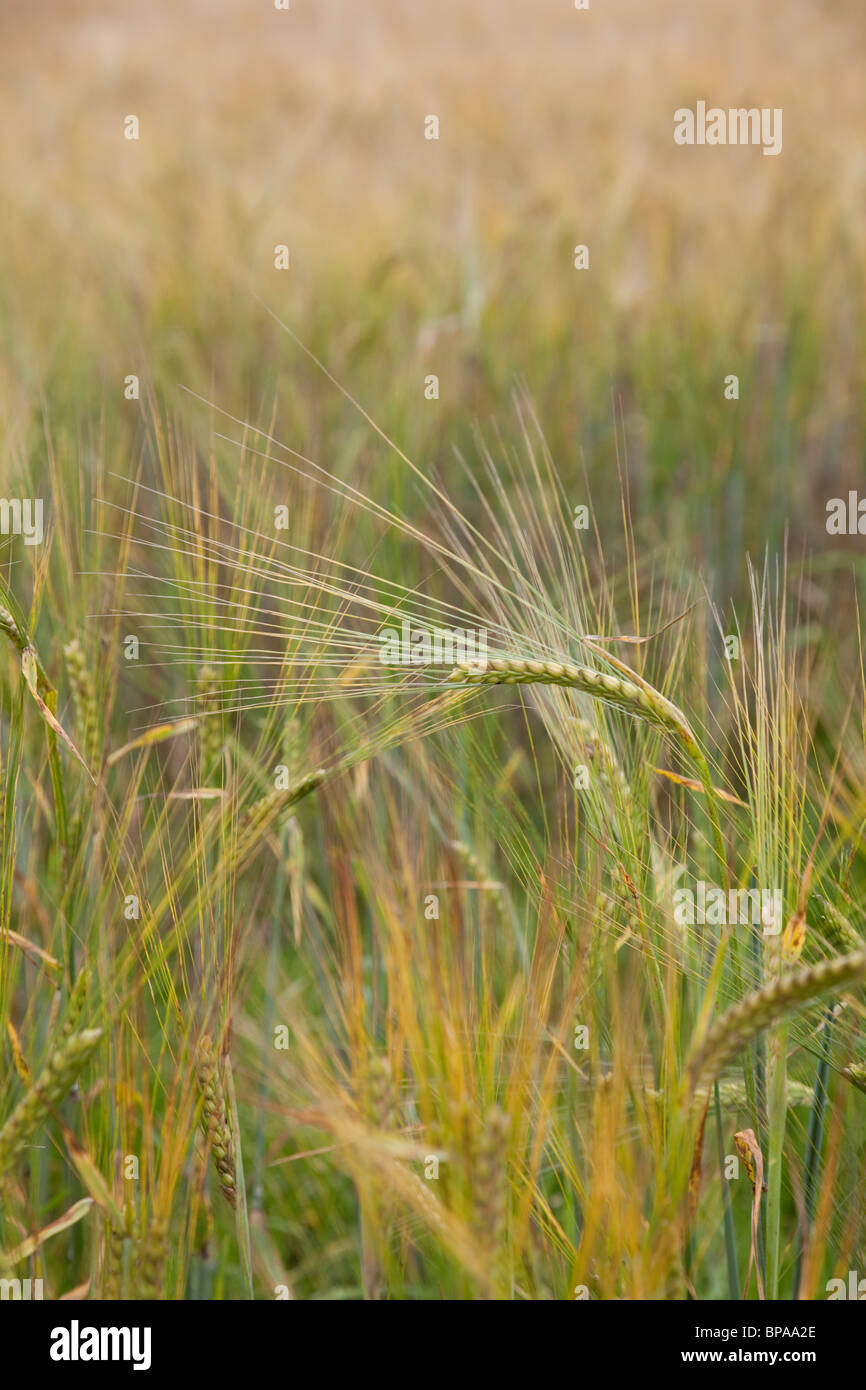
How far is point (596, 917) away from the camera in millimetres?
544

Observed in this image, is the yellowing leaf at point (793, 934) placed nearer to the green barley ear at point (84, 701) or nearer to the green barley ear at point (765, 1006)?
the green barley ear at point (765, 1006)

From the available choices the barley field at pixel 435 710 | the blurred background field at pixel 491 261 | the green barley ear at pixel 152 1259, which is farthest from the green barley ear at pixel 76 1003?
the blurred background field at pixel 491 261

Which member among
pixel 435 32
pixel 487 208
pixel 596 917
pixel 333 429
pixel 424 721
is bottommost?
pixel 596 917

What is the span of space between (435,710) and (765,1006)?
25 cm

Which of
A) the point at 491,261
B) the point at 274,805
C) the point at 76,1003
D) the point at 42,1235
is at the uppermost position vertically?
the point at 491,261

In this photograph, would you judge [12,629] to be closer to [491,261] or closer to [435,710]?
[435,710]

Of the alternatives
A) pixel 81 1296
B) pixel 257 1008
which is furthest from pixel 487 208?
pixel 81 1296

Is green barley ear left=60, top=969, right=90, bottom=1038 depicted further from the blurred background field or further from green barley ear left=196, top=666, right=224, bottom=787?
the blurred background field

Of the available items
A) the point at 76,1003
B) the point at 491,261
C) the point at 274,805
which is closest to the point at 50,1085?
the point at 76,1003

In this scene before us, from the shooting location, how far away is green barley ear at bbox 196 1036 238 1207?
1.75 feet

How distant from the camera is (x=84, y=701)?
65 cm

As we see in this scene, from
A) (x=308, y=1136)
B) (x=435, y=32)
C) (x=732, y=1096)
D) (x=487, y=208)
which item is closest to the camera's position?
(x=732, y=1096)
